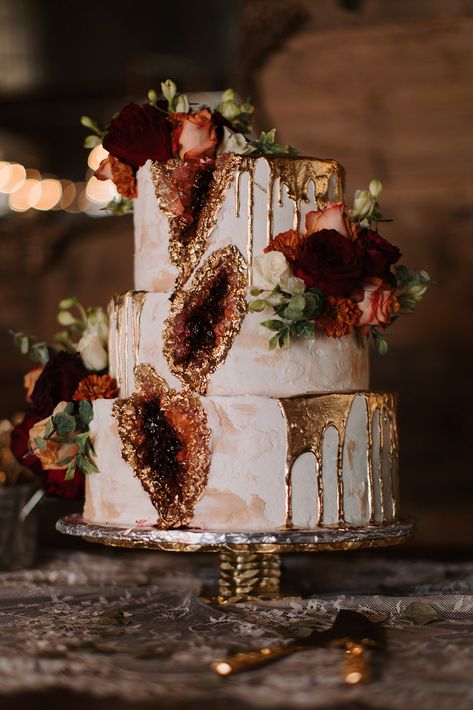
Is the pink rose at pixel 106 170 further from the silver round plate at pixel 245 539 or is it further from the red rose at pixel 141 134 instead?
the silver round plate at pixel 245 539

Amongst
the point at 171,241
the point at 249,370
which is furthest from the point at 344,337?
the point at 171,241

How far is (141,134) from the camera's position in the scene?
2.38 meters

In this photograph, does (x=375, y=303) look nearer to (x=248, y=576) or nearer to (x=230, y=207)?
(x=230, y=207)

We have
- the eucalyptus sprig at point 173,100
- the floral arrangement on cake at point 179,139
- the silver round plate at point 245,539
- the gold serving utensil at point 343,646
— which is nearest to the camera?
the gold serving utensil at point 343,646

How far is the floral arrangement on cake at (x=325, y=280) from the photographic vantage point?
86.4 inches

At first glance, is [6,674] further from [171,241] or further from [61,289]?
[61,289]

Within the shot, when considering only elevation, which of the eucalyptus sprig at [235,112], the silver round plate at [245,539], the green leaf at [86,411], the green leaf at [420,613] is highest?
the eucalyptus sprig at [235,112]

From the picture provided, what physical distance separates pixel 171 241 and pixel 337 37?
194 cm

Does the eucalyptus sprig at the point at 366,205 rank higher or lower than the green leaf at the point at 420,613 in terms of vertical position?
higher

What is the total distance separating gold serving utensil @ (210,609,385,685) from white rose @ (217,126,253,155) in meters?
1.08

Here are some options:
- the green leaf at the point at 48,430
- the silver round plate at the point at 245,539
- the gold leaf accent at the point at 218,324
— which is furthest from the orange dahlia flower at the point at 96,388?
the silver round plate at the point at 245,539

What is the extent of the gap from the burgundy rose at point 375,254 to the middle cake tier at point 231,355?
188 millimetres

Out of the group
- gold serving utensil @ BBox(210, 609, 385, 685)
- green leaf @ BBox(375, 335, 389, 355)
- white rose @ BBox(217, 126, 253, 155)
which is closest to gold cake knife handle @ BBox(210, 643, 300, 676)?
gold serving utensil @ BBox(210, 609, 385, 685)

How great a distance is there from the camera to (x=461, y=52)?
3816 mm
